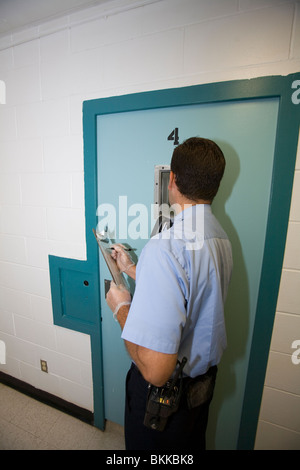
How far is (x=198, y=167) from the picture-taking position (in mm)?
739

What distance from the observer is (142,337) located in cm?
65

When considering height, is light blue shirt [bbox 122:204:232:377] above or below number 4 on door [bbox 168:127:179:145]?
below

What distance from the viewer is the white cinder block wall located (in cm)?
87

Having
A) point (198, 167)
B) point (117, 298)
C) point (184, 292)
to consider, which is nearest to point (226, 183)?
point (198, 167)

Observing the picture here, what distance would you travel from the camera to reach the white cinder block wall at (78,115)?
87 centimetres

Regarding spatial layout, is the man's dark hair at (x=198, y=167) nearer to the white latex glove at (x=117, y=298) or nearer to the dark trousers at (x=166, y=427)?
the white latex glove at (x=117, y=298)

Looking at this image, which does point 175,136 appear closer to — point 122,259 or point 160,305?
point 122,259

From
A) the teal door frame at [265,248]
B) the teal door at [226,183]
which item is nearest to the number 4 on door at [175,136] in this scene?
the teal door at [226,183]

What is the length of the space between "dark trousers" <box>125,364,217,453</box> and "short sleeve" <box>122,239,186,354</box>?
0.39 metres

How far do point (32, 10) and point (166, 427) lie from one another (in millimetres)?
2169

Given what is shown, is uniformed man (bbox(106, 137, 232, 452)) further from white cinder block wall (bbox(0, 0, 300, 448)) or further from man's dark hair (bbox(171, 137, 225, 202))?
white cinder block wall (bbox(0, 0, 300, 448))


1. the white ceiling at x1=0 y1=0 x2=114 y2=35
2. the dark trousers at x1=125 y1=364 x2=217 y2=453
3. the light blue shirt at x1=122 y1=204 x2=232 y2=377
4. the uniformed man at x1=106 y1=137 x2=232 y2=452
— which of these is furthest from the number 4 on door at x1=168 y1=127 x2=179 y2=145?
the dark trousers at x1=125 y1=364 x2=217 y2=453

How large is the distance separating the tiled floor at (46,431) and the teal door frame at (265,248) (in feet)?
0.30

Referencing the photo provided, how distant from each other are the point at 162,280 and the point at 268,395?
1031mm
